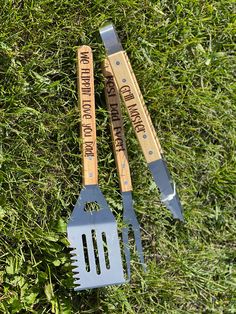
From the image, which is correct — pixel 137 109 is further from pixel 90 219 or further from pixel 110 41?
pixel 90 219

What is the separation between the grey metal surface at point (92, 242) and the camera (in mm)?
1794

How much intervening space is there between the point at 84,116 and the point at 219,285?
79 cm

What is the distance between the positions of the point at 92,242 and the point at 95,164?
246mm

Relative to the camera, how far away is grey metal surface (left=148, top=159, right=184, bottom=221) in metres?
1.86

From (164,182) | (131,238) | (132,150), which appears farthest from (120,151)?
(131,238)

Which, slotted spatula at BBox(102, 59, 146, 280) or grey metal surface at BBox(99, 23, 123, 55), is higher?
grey metal surface at BBox(99, 23, 123, 55)

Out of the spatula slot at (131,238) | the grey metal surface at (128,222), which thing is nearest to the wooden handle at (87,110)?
the grey metal surface at (128,222)

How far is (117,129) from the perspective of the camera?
1905 mm

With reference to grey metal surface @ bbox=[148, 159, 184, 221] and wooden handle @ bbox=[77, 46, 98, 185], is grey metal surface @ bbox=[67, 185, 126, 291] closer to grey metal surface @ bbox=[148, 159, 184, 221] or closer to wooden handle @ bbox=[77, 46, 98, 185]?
wooden handle @ bbox=[77, 46, 98, 185]

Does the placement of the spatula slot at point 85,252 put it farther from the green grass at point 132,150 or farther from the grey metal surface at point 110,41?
the grey metal surface at point 110,41

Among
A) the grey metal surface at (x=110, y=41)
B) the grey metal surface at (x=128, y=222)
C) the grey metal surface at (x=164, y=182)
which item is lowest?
the grey metal surface at (x=128, y=222)

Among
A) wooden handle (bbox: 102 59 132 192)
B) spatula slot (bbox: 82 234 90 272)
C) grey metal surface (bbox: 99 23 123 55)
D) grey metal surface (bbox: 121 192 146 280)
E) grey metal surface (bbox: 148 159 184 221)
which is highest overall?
grey metal surface (bbox: 99 23 123 55)

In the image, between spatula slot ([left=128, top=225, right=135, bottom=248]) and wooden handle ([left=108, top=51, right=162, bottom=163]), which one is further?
spatula slot ([left=128, top=225, right=135, bottom=248])

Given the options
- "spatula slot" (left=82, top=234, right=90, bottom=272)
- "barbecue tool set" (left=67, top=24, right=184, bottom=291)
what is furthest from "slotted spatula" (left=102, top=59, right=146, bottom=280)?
"spatula slot" (left=82, top=234, right=90, bottom=272)
